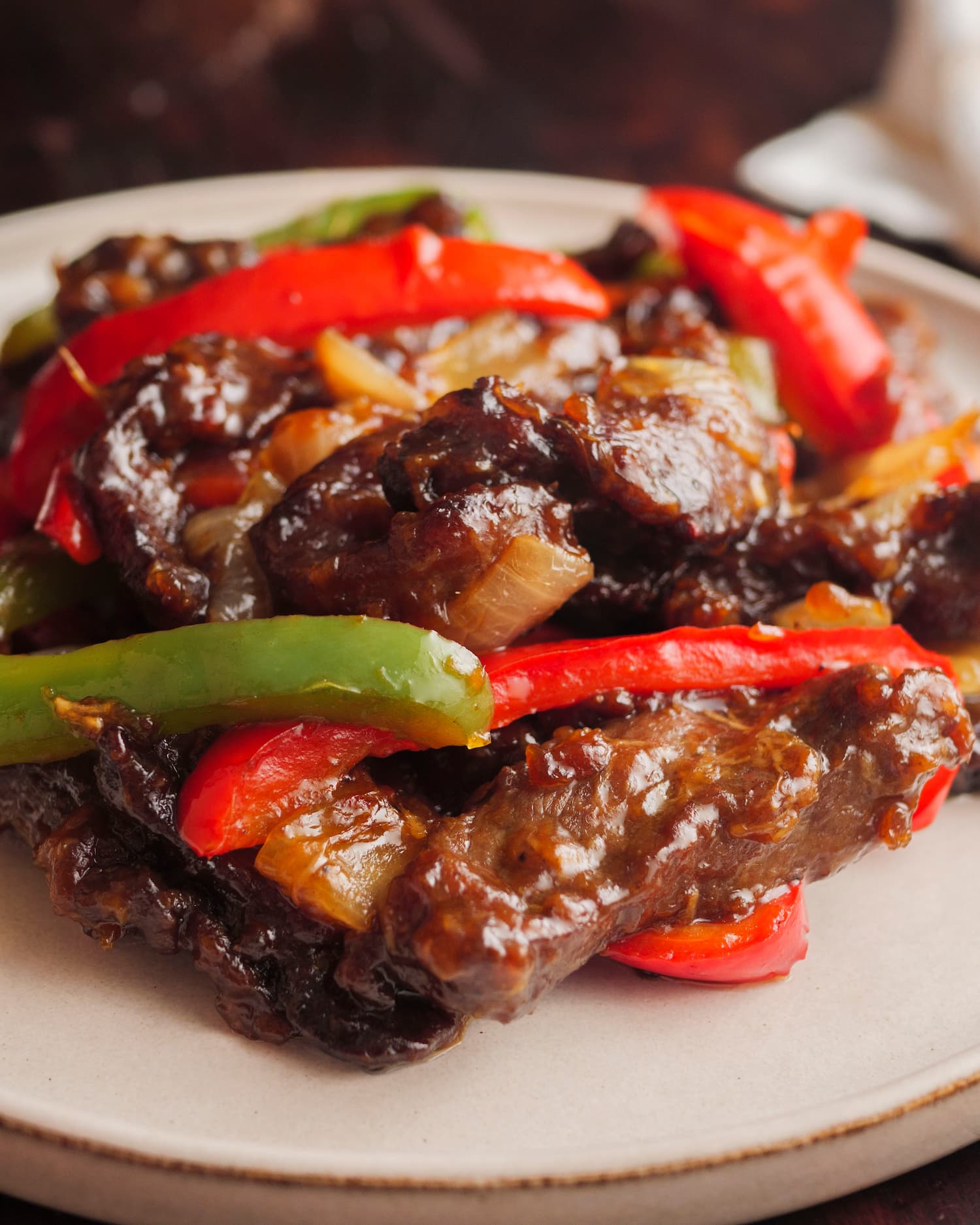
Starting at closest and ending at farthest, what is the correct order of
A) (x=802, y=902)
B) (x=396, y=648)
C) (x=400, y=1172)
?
1. (x=400, y=1172)
2. (x=396, y=648)
3. (x=802, y=902)

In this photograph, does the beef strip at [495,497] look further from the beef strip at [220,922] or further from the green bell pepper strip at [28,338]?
the green bell pepper strip at [28,338]

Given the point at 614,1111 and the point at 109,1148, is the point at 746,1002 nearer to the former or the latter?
the point at 614,1111

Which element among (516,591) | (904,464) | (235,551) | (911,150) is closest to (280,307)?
(235,551)

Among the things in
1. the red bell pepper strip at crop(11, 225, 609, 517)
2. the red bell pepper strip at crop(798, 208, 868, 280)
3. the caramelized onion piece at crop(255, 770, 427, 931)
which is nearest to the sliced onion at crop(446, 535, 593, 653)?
the caramelized onion piece at crop(255, 770, 427, 931)

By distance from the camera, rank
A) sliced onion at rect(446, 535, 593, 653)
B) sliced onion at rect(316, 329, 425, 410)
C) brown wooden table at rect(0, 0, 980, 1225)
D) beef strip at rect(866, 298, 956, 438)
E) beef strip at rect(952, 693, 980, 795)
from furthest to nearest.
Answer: brown wooden table at rect(0, 0, 980, 1225) < beef strip at rect(866, 298, 956, 438) < sliced onion at rect(316, 329, 425, 410) < beef strip at rect(952, 693, 980, 795) < sliced onion at rect(446, 535, 593, 653)

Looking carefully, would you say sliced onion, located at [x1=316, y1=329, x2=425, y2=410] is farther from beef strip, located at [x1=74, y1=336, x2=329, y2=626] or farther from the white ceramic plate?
the white ceramic plate

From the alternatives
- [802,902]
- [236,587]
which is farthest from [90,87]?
[802,902]

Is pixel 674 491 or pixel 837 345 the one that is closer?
pixel 674 491

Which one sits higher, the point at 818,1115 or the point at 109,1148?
the point at 818,1115
